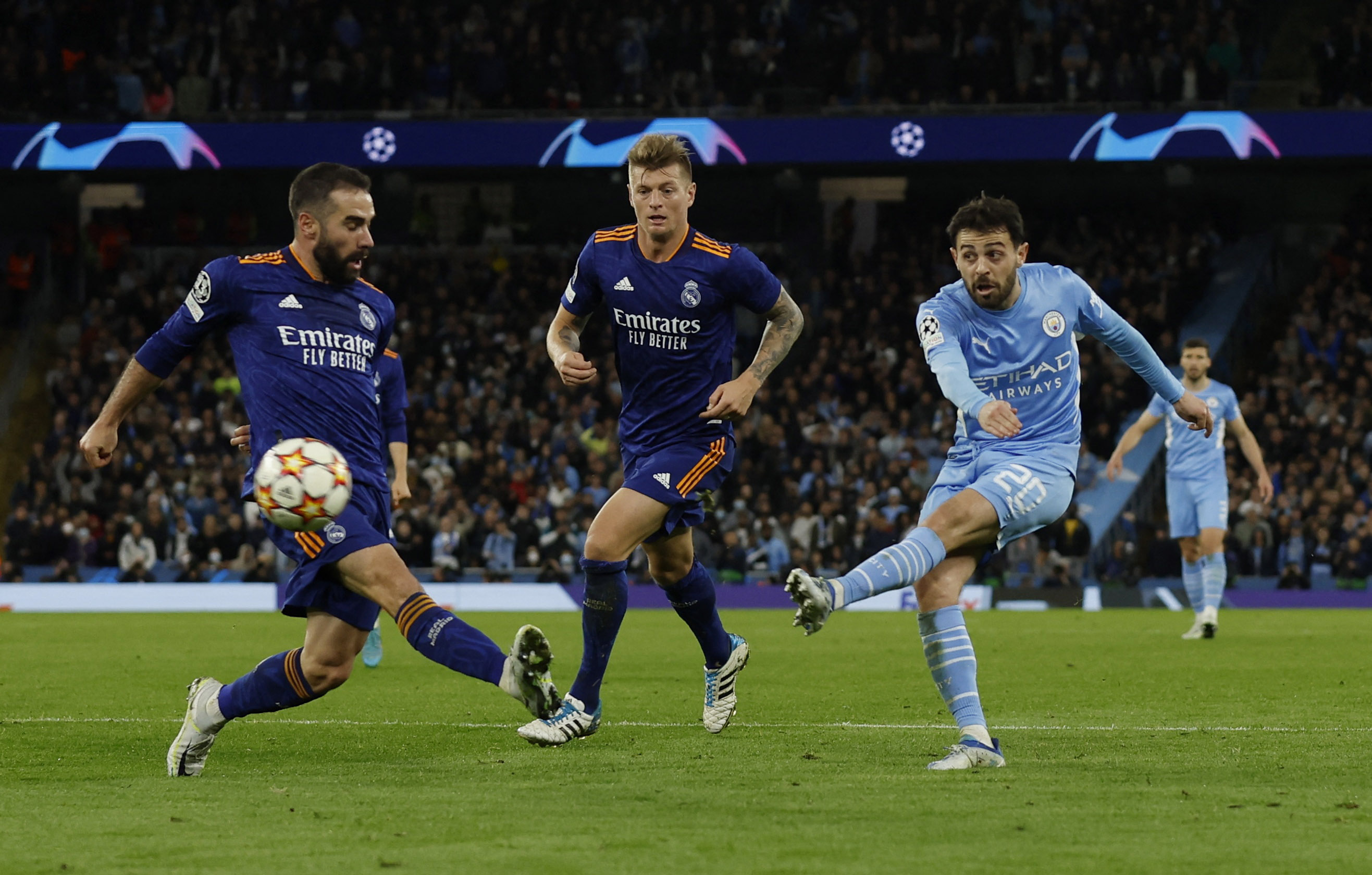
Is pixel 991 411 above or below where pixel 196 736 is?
above

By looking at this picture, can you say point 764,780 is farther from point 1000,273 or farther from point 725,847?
point 1000,273

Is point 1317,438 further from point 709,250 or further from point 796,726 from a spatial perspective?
point 709,250

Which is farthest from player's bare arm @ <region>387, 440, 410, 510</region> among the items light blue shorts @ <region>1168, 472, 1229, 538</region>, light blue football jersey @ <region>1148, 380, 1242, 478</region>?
light blue shorts @ <region>1168, 472, 1229, 538</region>

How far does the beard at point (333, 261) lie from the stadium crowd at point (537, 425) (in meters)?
16.2

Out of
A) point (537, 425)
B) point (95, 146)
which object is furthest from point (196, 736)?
point (95, 146)

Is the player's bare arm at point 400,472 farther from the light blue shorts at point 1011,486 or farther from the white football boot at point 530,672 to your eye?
the white football boot at point 530,672

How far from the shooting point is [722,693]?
8.16 meters

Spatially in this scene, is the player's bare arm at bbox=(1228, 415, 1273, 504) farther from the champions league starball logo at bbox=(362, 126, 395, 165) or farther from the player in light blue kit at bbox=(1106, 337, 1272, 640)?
the champions league starball logo at bbox=(362, 126, 395, 165)

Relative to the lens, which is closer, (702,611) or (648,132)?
(702,611)

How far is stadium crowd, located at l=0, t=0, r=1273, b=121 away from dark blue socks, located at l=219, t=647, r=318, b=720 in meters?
21.7

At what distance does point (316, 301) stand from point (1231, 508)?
62.0 feet

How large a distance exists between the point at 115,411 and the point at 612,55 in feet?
76.7

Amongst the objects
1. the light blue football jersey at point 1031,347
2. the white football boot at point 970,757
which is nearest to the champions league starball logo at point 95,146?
the light blue football jersey at point 1031,347

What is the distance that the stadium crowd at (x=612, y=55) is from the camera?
89.8ft
